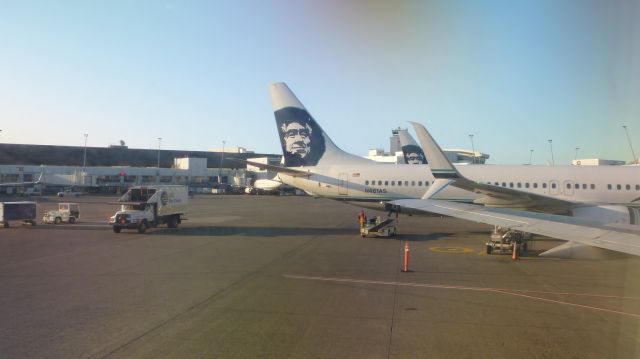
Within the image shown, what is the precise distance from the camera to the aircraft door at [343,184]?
2764cm

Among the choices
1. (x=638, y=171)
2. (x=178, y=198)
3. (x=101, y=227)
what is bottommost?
(x=101, y=227)

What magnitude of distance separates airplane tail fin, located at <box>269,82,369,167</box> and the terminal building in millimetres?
48104

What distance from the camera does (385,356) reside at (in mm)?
7203

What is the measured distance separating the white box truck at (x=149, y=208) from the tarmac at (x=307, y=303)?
17.4ft

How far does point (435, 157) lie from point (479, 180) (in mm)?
7448

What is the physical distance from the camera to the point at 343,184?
27688 mm

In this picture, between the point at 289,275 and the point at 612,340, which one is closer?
the point at 612,340

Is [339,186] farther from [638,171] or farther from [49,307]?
[49,307]

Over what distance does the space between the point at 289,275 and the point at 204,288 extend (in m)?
2.65

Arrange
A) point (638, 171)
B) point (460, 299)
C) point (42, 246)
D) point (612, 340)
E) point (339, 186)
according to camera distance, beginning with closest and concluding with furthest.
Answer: point (612, 340)
point (460, 299)
point (42, 246)
point (638, 171)
point (339, 186)

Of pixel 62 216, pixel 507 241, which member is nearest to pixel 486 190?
pixel 507 241

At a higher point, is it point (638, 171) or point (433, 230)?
point (638, 171)

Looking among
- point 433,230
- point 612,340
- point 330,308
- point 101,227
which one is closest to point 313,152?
point 433,230

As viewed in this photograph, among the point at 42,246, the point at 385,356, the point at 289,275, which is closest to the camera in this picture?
the point at 385,356
